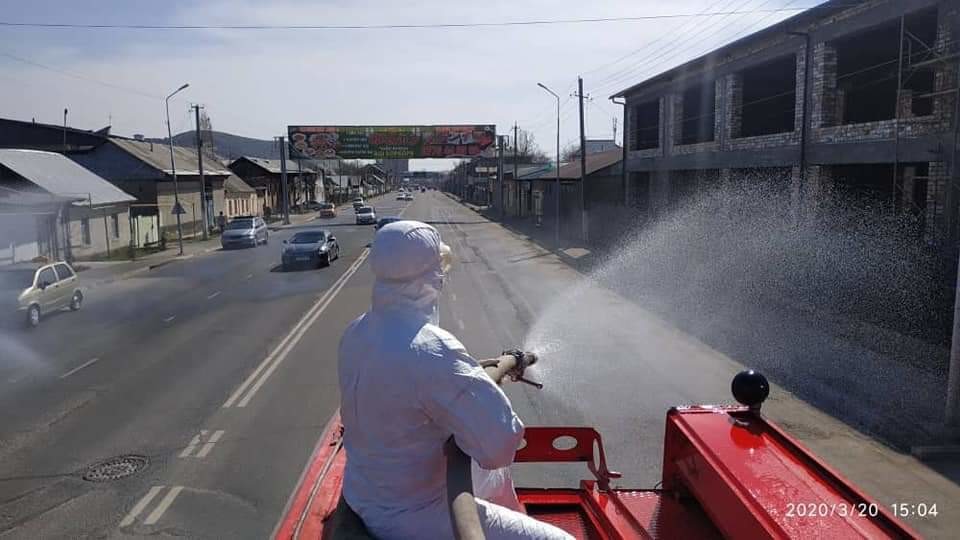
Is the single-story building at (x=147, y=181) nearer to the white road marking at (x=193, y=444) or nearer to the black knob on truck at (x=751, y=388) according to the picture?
the white road marking at (x=193, y=444)

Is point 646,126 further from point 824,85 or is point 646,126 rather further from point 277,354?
point 277,354

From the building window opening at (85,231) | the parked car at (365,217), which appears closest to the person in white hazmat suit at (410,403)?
the building window opening at (85,231)

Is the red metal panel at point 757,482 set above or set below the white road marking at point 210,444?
above

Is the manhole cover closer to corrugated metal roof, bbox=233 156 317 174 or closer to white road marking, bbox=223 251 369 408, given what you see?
white road marking, bbox=223 251 369 408

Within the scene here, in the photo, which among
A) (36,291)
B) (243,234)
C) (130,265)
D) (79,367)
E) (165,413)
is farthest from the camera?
(243,234)

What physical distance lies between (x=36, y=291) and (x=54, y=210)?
14.9 meters

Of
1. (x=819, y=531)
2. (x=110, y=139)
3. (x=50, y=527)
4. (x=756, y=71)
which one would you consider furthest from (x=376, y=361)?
(x=110, y=139)

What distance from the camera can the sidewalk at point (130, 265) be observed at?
27.2m

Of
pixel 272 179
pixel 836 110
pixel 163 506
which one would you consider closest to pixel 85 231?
pixel 836 110

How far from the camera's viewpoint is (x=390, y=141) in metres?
62.8

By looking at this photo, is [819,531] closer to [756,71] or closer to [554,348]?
[554,348]

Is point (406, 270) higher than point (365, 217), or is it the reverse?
point (406, 270)

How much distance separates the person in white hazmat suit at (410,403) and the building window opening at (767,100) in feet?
76.6

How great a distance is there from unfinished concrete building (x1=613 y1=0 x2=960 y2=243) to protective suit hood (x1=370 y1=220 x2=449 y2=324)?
1338 centimetres
